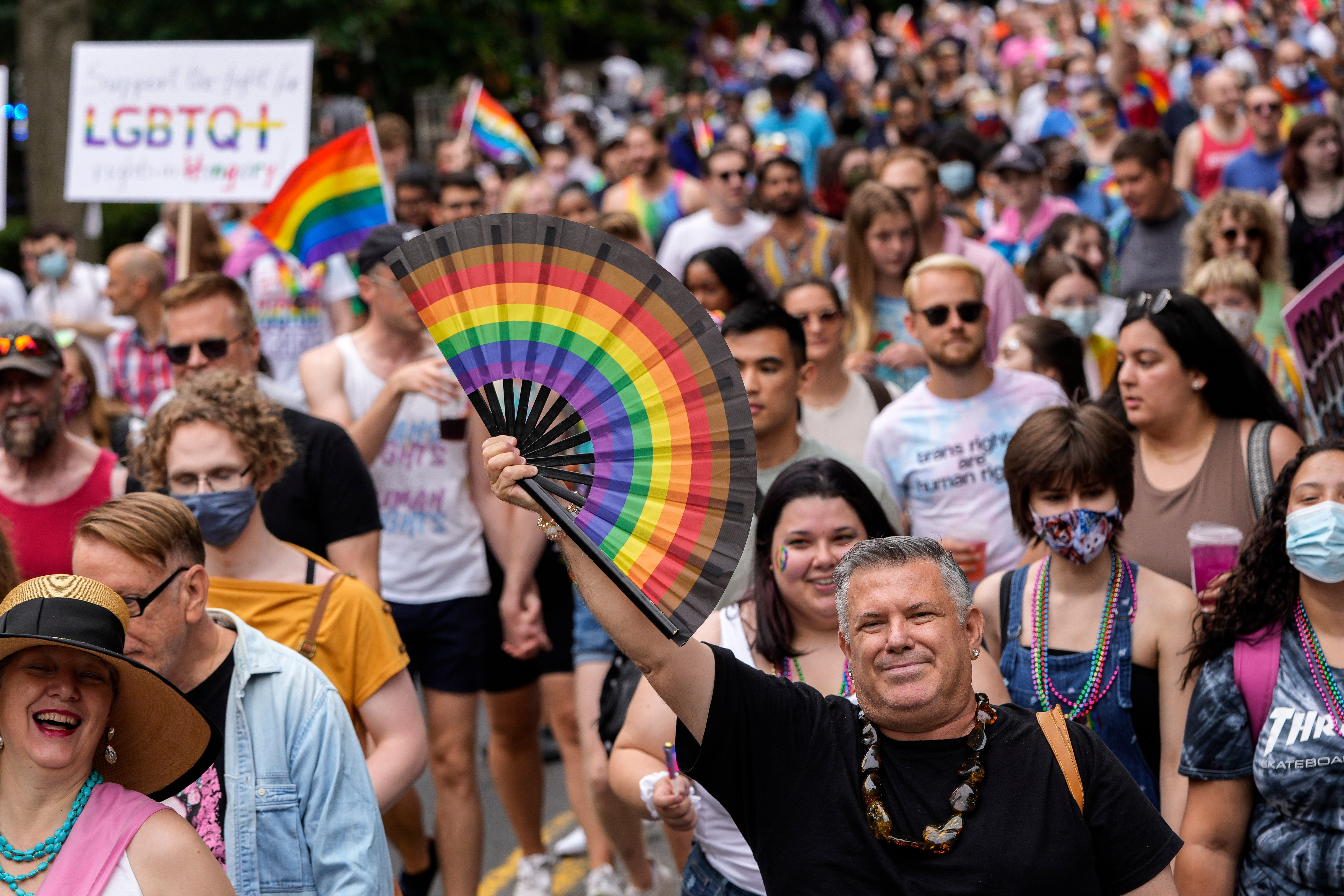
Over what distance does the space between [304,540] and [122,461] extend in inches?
35.0

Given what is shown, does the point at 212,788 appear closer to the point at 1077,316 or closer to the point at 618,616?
the point at 618,616

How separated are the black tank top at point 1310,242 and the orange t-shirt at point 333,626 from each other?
5.61 meters

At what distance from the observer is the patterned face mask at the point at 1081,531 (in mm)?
3852

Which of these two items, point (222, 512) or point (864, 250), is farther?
point (864, 250)

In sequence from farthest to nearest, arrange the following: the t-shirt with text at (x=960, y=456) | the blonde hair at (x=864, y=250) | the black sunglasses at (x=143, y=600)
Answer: the blonde hair at (x=864, y=250) < the t-shirt with text at (x=960, y=456) < the black sunglasses at (x=143, y=600)

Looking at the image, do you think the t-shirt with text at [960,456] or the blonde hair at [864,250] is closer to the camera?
the t-shirt with text at [960,456]

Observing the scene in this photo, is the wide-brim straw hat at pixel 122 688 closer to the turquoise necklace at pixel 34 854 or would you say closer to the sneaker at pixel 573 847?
the turquoise necklace at pixel 34 854

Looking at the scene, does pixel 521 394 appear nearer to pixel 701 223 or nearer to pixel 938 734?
pixel 938 734

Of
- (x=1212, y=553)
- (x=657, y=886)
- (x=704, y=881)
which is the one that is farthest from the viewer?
(x=657, y=886)

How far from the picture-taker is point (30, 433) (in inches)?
195

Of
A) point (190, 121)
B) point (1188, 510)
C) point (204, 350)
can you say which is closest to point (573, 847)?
point (204, 350)

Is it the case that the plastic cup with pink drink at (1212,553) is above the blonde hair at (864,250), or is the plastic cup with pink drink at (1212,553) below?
below

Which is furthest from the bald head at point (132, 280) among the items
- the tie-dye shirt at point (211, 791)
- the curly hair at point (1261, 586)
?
the curly hair at point (1261, 586)

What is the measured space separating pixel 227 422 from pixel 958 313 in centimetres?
261
